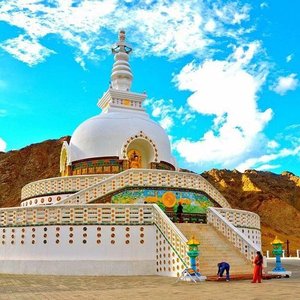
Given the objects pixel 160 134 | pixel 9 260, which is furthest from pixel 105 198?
pixel 160 134

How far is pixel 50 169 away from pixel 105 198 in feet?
183

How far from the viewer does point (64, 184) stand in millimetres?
22984

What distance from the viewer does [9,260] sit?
57.6 feet

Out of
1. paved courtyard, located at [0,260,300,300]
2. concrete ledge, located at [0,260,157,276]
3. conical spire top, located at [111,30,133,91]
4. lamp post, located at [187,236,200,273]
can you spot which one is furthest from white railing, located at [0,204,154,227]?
conical spire top, located at [111,30,133,91]

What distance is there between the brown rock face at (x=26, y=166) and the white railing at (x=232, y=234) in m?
54.0

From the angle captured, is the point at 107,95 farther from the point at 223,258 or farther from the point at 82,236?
the point at 223,258

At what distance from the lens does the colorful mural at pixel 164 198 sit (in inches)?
763

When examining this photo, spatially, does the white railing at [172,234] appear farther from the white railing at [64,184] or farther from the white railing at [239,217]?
the white railing at [64,184]

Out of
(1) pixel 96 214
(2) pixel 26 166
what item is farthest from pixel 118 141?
(2) pixel 26 166

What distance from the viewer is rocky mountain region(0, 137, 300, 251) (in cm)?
6750

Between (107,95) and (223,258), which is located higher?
(107,95)

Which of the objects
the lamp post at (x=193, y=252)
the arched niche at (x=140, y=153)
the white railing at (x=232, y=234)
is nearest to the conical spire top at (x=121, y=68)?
the arched niche at (x=140, y=153)

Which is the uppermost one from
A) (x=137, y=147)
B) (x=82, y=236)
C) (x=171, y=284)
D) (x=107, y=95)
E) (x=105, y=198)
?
(x=107, y=95)

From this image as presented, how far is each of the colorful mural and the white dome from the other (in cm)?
585
